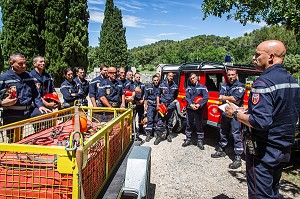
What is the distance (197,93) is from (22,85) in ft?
12.6

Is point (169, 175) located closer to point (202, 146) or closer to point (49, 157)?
point (202, 146)

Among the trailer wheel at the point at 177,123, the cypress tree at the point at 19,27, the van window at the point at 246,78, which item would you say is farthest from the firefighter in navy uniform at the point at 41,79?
the cypress tree at the point at 19,27

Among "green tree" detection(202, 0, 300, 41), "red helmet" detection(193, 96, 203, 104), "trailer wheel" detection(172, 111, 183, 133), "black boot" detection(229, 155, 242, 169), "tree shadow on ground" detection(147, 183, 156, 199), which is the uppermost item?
"green tree" detection(202, 0, 300, 41)

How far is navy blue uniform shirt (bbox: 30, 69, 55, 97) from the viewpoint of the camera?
5.05 m

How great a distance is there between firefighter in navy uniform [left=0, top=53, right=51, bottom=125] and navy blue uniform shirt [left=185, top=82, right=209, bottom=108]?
3.40 m

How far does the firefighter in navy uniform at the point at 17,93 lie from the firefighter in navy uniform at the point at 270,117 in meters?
3.47

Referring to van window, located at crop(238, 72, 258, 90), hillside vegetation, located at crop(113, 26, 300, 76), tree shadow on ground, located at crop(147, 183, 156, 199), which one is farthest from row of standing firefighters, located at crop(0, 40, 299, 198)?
hillside vegetation, located at crop(113, 26, 300, 76)

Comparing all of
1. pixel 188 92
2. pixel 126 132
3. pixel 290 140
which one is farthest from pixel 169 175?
pixel 290 140

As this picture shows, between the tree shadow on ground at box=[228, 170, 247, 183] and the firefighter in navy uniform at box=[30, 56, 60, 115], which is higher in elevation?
the firefighter in navy uniform at box=[30, 56, 60, 115]

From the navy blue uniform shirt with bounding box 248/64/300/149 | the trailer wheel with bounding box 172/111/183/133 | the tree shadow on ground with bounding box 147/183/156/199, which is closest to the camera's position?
the navy blue uniform shirt with bounding box 248/64/300/149

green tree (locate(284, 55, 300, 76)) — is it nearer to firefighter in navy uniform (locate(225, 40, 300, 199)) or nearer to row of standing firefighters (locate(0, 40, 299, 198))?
row of standing firefighters (locate(0, 40, 299, 198))

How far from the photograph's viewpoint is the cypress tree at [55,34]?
19.2 meters

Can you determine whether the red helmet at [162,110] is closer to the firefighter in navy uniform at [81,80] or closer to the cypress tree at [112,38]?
the firefighter in navy uniform at [81,80]

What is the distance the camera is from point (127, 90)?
688 centimetres
